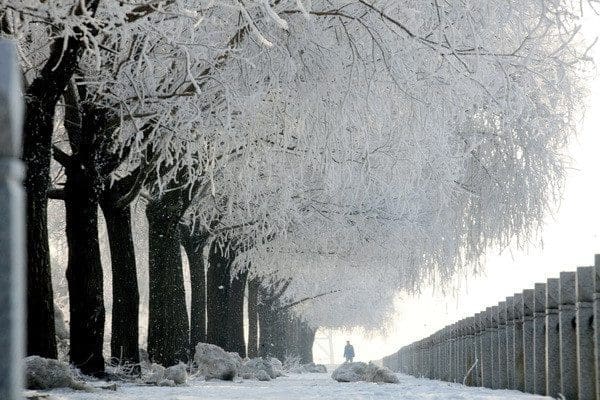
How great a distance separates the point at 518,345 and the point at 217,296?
13.7 meters

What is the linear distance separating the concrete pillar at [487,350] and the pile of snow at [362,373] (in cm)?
310

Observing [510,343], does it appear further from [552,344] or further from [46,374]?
[46,374]

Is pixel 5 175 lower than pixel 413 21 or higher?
lower

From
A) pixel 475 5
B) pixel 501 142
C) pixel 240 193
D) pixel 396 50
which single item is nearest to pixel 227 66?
pixel 396 50

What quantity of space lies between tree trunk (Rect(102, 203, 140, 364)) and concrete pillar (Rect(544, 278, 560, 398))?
7.88 m

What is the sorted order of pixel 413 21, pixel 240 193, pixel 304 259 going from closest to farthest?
pixel 413 21
pixel 240 193
pixel 304 259

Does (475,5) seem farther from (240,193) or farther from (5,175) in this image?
(5,175)

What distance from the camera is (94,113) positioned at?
13.1 m

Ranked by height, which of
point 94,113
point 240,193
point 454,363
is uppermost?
point 94,113

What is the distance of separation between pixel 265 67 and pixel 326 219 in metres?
11.0

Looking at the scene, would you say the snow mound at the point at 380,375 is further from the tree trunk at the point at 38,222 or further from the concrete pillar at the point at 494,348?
the tree trunk at the point at 38,222

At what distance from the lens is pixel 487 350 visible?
531 inches

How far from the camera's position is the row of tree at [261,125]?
31.8ft

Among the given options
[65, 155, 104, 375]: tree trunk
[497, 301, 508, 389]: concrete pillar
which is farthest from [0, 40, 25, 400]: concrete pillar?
[65, 155, 104, 375]: tree trunk
